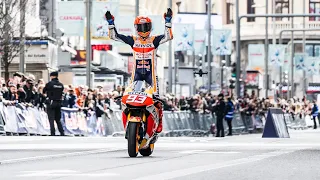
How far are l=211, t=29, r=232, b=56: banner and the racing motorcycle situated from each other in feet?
143

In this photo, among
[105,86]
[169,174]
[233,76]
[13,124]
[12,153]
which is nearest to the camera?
[169,174]

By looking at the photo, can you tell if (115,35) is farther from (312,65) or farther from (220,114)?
(312,65)

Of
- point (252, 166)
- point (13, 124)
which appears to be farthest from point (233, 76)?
point (252, 166)

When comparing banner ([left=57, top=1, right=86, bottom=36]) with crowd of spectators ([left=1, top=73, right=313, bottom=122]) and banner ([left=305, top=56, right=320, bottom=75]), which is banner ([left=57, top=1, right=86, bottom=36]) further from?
banner ([left=305, top=56, right=320, bottom=75])

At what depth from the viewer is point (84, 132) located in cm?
3828

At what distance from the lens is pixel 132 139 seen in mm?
19000

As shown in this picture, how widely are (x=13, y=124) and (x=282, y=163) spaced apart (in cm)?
1734

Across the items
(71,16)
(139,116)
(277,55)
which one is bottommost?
(139,116)

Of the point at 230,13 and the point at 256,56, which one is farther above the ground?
the point at 230,13

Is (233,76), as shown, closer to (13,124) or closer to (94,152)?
(13,124)

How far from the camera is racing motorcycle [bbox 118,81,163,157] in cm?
1911

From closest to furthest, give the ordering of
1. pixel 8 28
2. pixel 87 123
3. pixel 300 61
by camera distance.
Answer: pixel 87 123, pixel 8 28, pixel 300 61

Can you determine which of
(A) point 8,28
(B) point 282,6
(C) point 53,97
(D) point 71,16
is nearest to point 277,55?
(D) point 71,16

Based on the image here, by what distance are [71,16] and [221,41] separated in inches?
756
